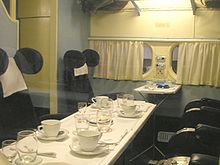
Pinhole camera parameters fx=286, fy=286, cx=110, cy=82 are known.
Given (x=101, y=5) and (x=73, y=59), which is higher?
(x=101, y=5)

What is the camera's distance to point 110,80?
16.1 ft

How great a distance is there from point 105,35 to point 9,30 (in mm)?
2397

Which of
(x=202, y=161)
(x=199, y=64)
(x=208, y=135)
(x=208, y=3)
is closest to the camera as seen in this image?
(x=202, y=161)

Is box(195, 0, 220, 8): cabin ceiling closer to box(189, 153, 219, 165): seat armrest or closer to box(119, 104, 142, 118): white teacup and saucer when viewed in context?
box(119, 104, 142, 118): white teacup and saucer

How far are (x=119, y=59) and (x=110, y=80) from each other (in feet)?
1.29

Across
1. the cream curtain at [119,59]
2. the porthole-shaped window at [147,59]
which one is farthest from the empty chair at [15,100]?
the porthole-shaped window at [147,59]

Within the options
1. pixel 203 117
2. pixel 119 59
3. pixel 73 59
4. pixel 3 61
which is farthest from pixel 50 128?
pixel 119 59

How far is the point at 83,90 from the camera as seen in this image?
14.1 ft

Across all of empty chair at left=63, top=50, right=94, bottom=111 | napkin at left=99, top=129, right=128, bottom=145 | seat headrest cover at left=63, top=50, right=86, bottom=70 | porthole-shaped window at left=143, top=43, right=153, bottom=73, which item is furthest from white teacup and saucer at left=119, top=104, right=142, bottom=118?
porthole-shaped window at left=143, top=43, right=153, bottom=73

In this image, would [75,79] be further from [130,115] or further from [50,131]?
[50,131]

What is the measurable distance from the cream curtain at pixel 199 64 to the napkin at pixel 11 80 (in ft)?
8.64

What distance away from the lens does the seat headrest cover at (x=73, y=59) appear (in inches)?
153

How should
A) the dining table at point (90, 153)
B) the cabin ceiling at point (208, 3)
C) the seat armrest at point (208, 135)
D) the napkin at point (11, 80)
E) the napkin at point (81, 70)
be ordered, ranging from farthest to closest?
the cabin ceiling at point (208, 3)
the napkin at point (81, 70)
the napkin at point (11, 80)
the seat armrest at point (208, 135)
the dining table at point (90, 153)

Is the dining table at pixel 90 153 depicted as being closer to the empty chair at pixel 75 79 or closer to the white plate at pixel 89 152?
the white plate at pixel 89 152
